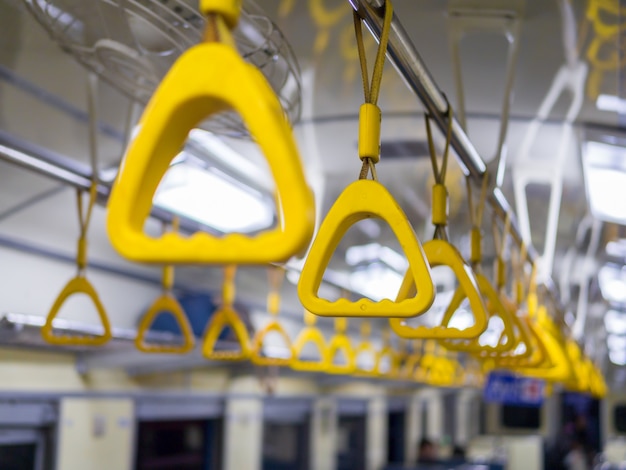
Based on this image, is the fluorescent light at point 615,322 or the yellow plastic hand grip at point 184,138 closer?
the yellow plastic hand grip at point 184,138

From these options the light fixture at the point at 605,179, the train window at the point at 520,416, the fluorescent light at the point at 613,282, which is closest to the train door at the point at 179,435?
the light fixture at the point at 605,179

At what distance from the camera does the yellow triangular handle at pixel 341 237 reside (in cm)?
104

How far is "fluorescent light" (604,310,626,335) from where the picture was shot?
8969 mm

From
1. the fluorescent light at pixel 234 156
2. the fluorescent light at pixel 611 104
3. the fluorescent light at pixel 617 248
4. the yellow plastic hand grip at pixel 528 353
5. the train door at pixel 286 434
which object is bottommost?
the train door at pixel 286 434

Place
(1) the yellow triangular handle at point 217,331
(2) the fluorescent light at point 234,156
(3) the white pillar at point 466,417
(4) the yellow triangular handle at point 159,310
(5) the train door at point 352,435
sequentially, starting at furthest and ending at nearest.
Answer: (3) the white pillar at point 466,417
(5) the train door at point 352,435
(2) the fluorescent light at point 234,156
(1) the yellow triangular handle at point 217,331
(4) the yellow triangular handle at point 159,310

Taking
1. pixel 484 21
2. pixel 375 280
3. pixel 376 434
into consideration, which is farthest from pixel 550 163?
pixel 376 434

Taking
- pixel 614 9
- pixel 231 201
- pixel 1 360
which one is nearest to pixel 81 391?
pixel 1 360

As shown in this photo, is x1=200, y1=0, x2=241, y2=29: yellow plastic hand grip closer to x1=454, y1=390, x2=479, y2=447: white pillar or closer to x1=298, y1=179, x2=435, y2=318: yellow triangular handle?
x1=298, y1=179, x2=435, y2=318: yellow triangular handle

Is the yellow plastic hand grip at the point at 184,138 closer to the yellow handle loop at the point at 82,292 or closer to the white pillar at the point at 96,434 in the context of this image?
the yellow handle loop at the point at 82,292

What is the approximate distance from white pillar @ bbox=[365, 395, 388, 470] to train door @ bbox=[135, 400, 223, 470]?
398 centimetres

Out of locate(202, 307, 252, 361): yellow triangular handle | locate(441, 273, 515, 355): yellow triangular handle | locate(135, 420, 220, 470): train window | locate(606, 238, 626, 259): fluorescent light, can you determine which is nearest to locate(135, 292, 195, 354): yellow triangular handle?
locate(202, 307, 252, 361): yellow triangular handle

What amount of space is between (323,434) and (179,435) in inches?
119

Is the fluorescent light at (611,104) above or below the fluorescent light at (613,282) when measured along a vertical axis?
above

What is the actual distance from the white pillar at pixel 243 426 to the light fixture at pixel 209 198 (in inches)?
108
